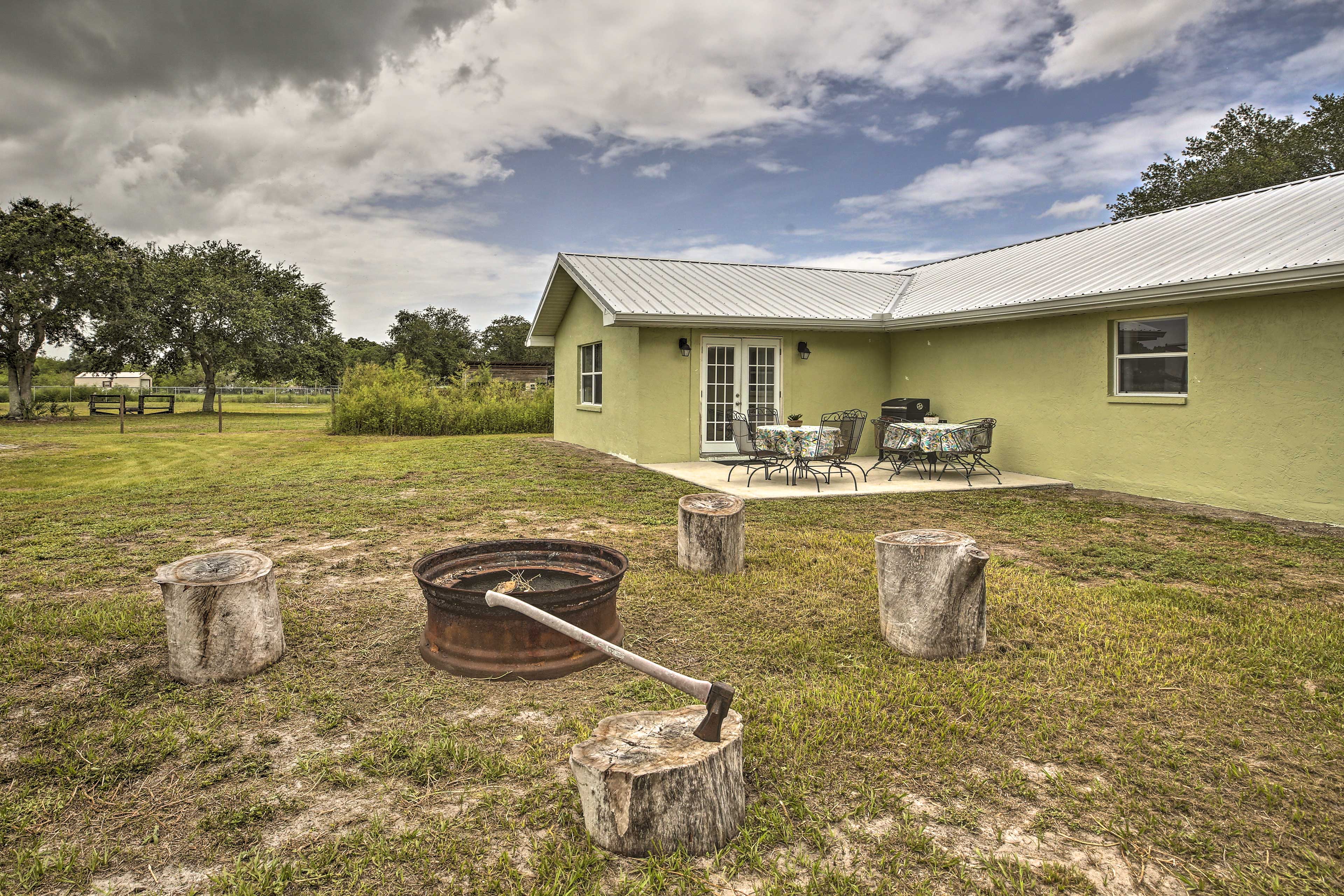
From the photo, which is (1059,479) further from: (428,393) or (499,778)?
(428,393)

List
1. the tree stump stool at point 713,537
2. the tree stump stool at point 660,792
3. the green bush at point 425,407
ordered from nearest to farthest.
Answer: the tree stump stool at point 660,792 < the tree stump stool at point 713,537 < the green bush at point 425,407

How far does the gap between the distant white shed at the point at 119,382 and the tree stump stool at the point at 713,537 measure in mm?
44238

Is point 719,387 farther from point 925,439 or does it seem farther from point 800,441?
point 925,439

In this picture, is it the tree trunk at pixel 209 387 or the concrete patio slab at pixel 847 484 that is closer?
the concrete patio slab at pixel 847 484

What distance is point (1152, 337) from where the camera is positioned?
798 centimetres

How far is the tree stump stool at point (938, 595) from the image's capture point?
3262mm

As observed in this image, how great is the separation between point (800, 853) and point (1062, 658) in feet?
6.65

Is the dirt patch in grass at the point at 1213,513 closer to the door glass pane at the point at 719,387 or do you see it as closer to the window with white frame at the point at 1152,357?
the window with white frame at the point at 1152,357

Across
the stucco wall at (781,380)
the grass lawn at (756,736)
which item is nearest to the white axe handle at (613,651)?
the grass lawn at (756,736)

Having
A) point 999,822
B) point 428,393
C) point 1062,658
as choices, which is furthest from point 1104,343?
point 428,393

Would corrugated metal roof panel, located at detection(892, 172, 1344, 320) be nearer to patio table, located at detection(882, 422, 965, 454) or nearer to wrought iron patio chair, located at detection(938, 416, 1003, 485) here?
wrought iron patio chair, located at detection(938, 416, 1003, 485)

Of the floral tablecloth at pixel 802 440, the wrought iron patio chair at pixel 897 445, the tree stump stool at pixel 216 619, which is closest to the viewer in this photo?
the tree stump stool at pixel 216 619

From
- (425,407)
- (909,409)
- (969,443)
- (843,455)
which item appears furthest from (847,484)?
(425,407)

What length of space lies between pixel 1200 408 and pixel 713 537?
19.7ft
